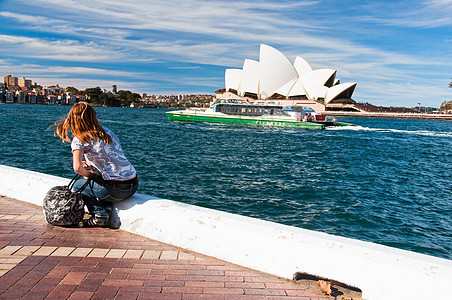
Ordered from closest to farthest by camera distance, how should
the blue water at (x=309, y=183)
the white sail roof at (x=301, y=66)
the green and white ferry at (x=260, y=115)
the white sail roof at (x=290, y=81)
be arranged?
1. the blue water at (x=309, y=183)
2. the green and white ferry at (x=260, y=115)
3. the white sail roof at (x=290, y=81)
4. the white sail roof at (x=301, y=66)

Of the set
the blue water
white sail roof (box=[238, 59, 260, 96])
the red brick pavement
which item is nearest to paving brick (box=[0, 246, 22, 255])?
the red brick pavement

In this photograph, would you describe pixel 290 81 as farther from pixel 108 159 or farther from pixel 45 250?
pixel 45 250

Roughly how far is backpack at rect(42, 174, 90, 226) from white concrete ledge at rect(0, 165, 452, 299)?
336 millimetres

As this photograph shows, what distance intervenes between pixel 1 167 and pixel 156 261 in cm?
274

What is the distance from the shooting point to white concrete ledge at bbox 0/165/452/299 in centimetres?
205

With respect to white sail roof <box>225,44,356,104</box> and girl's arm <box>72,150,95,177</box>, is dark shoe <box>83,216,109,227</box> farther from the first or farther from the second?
white sail roof <box>225,44,356,104</box>

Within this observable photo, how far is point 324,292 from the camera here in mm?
2195

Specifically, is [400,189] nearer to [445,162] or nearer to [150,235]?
[445,162]

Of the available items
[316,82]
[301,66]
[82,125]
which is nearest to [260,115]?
[82,125]

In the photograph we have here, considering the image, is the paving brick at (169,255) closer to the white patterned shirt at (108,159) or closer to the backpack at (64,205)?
the white patterned shirt at (108,159)

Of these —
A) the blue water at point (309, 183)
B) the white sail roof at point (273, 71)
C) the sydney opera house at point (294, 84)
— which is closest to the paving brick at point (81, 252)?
the blue water at point (309, 183)

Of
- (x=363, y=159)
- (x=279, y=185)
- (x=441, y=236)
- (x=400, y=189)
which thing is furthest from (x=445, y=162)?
(x=441, y=236)

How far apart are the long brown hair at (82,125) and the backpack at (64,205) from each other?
45 cm

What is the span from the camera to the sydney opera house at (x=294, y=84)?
7144 centimetres
